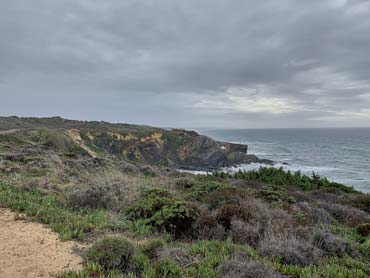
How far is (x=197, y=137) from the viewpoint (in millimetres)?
57031

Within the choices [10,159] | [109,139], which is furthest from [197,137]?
[10,159]

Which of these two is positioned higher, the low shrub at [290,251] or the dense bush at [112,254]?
the dense bush at [112,254]

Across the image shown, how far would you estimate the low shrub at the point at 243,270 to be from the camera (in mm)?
3410

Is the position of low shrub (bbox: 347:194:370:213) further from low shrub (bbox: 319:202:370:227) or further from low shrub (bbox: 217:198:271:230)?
low shrub (bbox: 217:198:271:230)

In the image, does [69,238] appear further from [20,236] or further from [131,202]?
[131,202]

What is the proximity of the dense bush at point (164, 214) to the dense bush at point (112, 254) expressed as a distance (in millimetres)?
1791

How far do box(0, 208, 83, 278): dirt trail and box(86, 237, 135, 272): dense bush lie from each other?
236 millimetres

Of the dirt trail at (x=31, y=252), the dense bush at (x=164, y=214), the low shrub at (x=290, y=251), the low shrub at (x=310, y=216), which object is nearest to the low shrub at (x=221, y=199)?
the dense bush at (x=164, y=214)

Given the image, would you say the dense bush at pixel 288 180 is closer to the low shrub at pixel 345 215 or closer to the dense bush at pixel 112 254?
the low shrub at pixel 345 215

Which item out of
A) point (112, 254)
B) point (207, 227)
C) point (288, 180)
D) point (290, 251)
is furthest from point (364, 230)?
point (288, 180)

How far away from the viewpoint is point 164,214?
6035 mm

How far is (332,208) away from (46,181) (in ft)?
32.3

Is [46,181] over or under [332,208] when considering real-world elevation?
over

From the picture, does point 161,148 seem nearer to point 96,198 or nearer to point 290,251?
point 96,198
